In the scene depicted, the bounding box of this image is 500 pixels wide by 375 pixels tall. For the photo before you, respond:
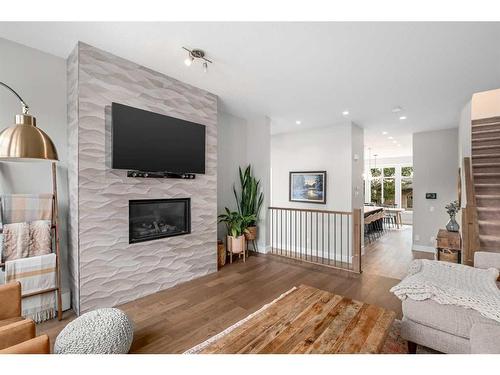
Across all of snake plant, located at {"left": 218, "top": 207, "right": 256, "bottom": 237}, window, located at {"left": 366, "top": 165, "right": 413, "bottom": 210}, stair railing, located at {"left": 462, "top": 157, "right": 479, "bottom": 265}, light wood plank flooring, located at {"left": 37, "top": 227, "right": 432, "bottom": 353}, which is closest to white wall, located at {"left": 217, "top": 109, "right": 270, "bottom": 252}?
snake plant, located at {"left": 218, "top": 207, "right": 256, "bottom": 237}

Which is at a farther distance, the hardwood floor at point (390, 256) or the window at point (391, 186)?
the window at point (391, 186)

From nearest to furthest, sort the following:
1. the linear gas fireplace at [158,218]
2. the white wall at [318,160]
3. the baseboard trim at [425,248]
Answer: the linear gas fireplace at [158,218] < the white wall at [318,160] < the baseboard trim at [425,248]

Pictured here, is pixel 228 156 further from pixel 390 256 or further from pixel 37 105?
pixel 390 256

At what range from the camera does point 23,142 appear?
4.73 feet

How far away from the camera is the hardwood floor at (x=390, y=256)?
3.99m

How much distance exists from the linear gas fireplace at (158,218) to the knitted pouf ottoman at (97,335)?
1103mm

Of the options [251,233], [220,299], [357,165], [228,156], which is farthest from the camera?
[357,165]

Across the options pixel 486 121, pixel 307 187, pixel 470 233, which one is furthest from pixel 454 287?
pixel 486 121

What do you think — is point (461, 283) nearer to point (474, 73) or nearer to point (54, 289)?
point (474, 73)

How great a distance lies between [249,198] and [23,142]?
3.61 m

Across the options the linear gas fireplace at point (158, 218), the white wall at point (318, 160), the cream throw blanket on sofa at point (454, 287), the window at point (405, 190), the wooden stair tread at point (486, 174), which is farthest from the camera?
the window at point (405, 190)

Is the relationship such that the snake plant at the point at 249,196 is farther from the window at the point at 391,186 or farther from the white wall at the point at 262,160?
the window at the point at 391,186

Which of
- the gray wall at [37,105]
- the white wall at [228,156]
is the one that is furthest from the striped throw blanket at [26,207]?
the white wall at [228,156]
